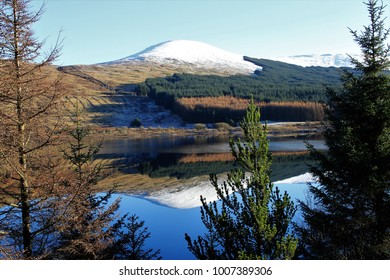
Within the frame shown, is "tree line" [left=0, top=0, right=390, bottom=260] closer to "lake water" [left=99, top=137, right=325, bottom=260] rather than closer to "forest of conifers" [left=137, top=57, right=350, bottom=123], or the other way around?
"lake water" [left=99, top=137, right=325, bottom=260]

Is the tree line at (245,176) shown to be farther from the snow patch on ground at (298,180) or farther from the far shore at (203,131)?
the far shore at (203,131)

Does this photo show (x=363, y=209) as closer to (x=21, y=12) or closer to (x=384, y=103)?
(x=384, y=103)

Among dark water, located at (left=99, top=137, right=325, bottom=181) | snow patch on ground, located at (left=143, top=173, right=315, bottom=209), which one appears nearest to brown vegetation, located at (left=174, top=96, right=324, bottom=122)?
dark water, located at (left=99, top=137, right=325, bottom=181)

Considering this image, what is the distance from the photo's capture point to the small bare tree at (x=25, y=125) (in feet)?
28.9

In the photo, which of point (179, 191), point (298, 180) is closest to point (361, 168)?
point (179, 191)

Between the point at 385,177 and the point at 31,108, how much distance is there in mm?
10504

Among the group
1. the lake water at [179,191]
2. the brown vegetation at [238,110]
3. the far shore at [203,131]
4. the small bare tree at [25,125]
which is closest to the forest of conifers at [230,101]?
the brown vegetation at [238,110]

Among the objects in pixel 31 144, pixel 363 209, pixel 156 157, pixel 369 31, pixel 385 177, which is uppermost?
pixel 369 31

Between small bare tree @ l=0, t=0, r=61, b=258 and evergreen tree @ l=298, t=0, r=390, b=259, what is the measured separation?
8579 millimetres

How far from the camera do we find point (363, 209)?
11164 mm

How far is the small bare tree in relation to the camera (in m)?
8.80

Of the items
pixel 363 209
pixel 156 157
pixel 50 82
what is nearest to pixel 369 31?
pixel 363 209

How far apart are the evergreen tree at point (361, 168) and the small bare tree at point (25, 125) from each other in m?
8.58

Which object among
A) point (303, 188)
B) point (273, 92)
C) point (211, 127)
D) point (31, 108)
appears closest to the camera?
point (31, 108)
